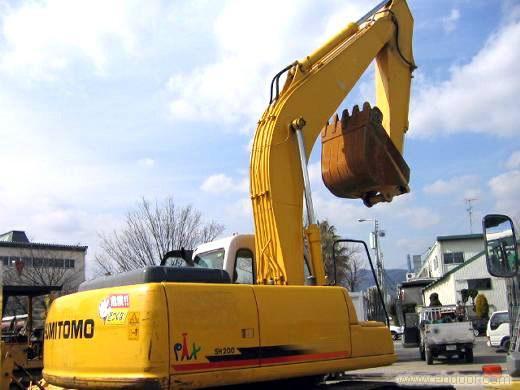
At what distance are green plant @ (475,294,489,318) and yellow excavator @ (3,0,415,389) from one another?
32281 millimetres

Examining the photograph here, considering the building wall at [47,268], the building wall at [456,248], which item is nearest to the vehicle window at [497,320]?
the building wall at [47,268]

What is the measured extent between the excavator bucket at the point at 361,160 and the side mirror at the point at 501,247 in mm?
2956

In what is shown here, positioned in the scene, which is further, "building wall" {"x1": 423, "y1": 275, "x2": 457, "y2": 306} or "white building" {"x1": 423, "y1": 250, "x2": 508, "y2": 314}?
"building wall" {"x1": 423, "y1": 275, "x2": 457, "y2": 306}

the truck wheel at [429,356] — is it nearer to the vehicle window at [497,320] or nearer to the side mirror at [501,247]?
the vehicle window at [497,320]

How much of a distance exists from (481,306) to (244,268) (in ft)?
114

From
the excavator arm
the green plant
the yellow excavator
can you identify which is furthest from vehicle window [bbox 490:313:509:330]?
the yellow excavator

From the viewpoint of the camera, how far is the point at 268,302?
15.4 ft

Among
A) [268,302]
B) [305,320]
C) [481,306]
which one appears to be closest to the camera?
[268,302]

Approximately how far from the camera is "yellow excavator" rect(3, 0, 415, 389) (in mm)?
4164

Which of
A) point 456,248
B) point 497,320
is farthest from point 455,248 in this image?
point 497,320

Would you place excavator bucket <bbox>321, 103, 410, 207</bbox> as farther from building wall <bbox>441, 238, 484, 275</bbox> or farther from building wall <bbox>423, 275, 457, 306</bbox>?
building wall <bbox>441, 238, 484, 275</bbox>

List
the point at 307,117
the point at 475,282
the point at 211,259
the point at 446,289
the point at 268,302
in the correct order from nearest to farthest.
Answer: the point at 268,302 → the point at 211,259 → the point at 307,117 → the point at 475,282 → the point at 446,289

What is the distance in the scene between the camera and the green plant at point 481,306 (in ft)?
123

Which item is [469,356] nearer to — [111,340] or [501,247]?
[501,247]
